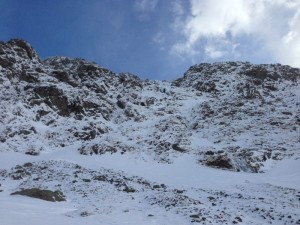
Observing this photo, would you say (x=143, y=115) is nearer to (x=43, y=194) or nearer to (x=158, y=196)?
(x=158, y=196)

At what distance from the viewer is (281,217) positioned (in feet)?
61.3

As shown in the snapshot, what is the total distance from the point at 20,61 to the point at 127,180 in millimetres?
40158

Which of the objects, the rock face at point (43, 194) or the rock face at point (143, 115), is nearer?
the rock face at point (43, 194)

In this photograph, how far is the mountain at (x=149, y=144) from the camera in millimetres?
20484

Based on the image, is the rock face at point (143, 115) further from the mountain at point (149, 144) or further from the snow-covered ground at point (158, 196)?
the snow-covered ground at point (158, 196)

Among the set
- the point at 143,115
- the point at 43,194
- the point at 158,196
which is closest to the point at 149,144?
the point at 143,115

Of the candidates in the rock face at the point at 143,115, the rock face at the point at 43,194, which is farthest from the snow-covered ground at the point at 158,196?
the rock face at the point at 143,115

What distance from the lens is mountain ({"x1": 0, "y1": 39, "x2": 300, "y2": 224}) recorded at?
2048cm

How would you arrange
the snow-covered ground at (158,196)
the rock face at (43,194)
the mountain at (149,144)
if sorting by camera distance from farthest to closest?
the mountain at (149,144)
the rock face at (43,194)
the snow-covered ground at (158,196)

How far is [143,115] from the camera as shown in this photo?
5691cm

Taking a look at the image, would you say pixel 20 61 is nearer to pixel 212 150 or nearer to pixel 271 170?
pixel 212 150

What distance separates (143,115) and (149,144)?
13.9 m

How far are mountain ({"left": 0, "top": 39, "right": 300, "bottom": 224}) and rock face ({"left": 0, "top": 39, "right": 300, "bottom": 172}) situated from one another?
17cm

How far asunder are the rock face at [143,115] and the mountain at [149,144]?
17 centimetres
